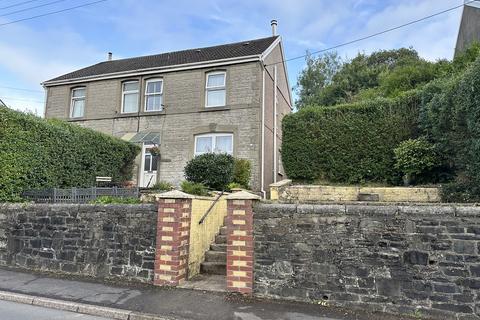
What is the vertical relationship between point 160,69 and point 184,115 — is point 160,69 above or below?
above

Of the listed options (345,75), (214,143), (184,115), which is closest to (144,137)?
(184,115)

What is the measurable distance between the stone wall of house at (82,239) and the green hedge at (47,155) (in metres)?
1.43

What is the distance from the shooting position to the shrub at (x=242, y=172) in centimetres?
1379

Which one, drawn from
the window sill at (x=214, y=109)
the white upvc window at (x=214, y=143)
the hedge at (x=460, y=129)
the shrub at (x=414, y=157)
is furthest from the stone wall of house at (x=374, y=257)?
the window sill at (x=214, y=109)

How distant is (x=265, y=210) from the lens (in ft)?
19.2

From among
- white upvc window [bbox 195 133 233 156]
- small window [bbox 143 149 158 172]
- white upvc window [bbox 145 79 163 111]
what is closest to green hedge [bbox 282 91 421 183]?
white upvc window [bbox 195 133 233 156]

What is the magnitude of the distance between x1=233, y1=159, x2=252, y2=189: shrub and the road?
874 cm

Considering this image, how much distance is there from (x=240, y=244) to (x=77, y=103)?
16015mm

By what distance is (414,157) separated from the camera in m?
10.3

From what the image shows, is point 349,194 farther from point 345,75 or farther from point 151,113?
point 345,75

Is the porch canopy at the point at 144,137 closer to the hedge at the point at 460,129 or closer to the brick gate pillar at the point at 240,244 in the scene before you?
the brick gate pillar at the point at 240,244

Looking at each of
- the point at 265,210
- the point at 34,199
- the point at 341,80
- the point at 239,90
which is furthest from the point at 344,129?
the point at 341,80

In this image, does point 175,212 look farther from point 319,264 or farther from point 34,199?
point 34,199

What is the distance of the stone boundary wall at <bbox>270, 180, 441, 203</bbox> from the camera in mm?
9523
